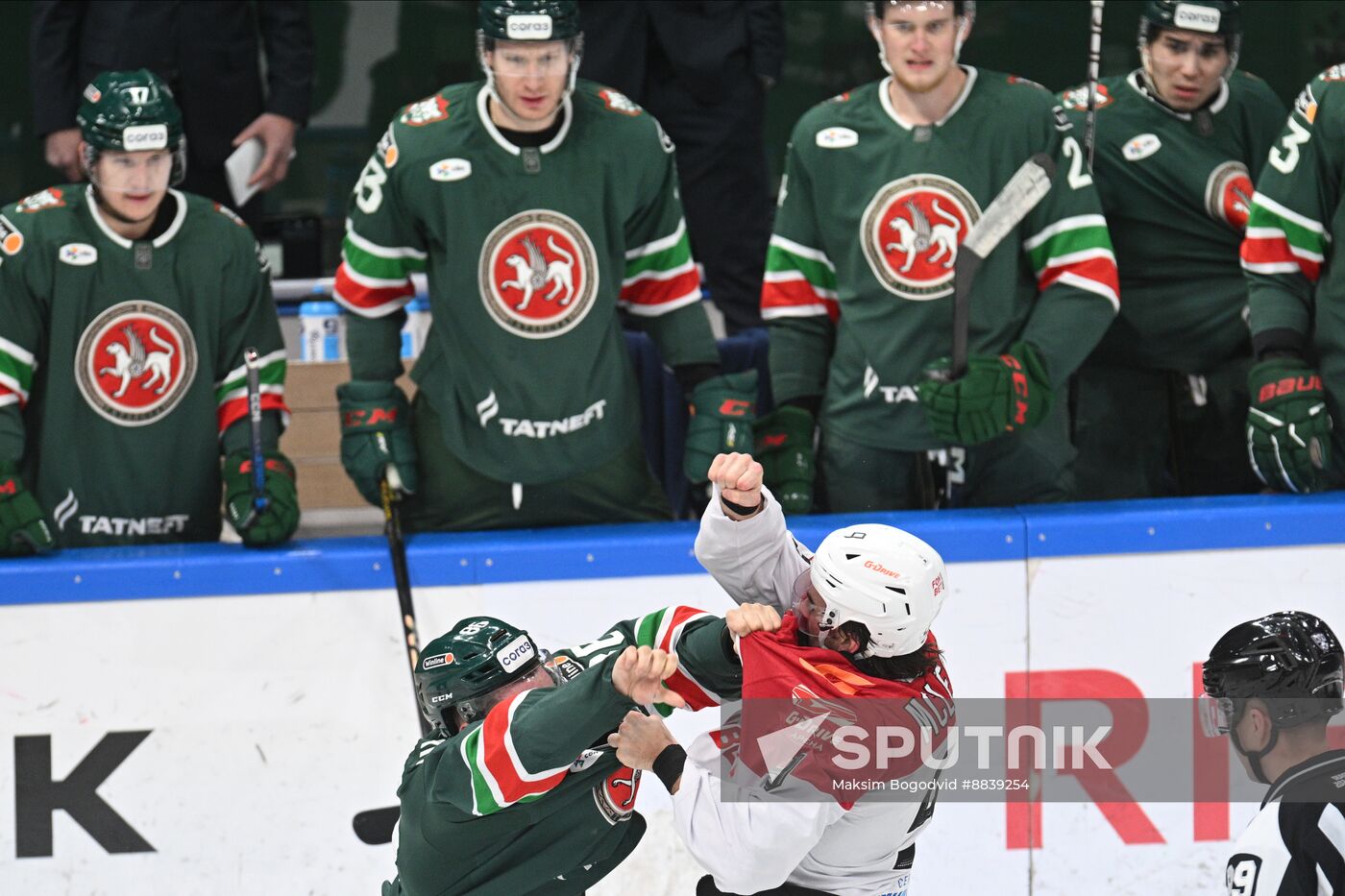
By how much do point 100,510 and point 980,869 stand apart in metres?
2.00

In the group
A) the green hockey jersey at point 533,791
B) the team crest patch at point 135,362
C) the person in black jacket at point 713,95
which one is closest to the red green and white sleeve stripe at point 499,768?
the green hockey jersey at point 533,791

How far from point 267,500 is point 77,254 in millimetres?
687

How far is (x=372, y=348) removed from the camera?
4.12m

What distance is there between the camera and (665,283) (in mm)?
4168

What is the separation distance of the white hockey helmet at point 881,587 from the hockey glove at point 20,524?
5.82ft

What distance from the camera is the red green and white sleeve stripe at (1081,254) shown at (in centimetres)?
408

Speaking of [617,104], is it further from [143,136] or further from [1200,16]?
[1200,16]

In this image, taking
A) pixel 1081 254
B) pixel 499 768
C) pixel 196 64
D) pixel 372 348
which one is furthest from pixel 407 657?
pixel 196 64

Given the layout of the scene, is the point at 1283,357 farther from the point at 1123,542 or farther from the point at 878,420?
the point at 878,420

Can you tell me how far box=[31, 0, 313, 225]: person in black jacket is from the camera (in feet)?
15.8

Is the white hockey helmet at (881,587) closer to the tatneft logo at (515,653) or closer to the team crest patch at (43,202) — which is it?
the tatneft logo at (515,653)

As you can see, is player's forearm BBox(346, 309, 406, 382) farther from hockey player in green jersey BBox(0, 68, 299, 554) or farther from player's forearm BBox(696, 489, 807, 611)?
player's forearm BBox(696, 489, 807, 611)

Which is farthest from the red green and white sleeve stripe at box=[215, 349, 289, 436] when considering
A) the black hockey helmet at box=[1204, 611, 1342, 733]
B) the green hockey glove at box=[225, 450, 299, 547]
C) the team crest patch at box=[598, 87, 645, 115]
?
the black hockey helmet at box=[1204, 611, 1342, 733]

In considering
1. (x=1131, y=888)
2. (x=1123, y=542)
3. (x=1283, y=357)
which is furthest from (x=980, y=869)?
(x=1283, y=357)
